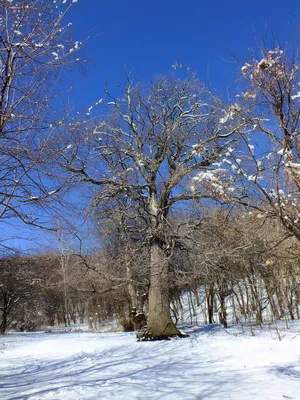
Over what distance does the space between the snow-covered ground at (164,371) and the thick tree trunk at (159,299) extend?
96 centimetres

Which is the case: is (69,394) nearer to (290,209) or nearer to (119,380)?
(119,380)

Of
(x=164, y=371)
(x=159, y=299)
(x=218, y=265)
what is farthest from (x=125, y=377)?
(x=218, y=265)

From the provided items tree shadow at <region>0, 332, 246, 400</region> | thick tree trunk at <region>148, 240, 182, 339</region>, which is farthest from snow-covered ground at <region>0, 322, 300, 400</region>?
thick tree trunk at <region>148, 240, 182, 339</region>

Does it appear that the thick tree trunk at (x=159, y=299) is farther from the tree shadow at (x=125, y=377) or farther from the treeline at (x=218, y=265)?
the tree shadow at (x=125, y=377)

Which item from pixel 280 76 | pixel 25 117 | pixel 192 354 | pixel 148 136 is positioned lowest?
pixel 192 354

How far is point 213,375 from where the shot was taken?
464 centimetres

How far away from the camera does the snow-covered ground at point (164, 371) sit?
12.6 feet

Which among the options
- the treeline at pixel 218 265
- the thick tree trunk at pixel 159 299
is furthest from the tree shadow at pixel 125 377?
the thick tree trunk at pixel 159 299

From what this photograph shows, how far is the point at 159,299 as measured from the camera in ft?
31.3

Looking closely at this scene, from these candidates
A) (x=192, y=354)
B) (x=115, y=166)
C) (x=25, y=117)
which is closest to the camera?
(x=25, y=117)

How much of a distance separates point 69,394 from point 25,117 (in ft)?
10.2

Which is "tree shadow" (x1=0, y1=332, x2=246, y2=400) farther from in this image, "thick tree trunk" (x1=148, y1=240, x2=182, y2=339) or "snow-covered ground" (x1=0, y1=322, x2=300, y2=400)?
"thick tree trunk" (x1=148, y1=240, x2=182, y2=339)

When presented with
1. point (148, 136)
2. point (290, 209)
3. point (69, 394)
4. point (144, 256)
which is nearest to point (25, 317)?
point (144, 256)

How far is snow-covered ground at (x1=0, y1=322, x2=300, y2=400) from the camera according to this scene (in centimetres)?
385
